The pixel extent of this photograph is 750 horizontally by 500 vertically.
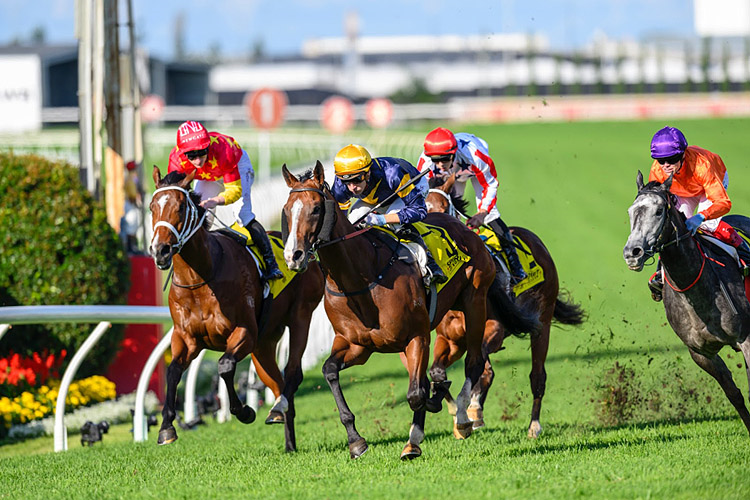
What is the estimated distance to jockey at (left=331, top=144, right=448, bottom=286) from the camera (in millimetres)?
5695

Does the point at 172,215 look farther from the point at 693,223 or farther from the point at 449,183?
the point at 693,223

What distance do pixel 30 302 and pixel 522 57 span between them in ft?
208

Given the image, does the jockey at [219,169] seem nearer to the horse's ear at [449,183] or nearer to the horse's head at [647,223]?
the horse's ear at [449,183]

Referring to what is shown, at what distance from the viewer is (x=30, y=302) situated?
834cm

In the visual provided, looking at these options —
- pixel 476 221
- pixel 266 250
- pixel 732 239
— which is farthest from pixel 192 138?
pixel 732 239

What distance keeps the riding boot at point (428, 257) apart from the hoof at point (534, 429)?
1.37 metres

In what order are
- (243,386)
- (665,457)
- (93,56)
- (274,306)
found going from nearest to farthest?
(665,457), (274,306), (243,386), (93,56)

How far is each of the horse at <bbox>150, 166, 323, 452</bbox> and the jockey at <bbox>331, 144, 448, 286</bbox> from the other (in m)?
0.88

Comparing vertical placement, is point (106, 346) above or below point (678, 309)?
below

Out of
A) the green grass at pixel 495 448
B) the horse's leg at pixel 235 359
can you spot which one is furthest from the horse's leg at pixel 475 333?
the horse's leg at pixel 235 359

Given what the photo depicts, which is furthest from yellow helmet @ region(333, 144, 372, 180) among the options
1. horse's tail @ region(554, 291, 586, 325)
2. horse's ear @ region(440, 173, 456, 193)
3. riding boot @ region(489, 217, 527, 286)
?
horse's tail @ region(554, 291, 586, 325)

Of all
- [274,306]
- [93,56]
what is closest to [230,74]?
[93,56]

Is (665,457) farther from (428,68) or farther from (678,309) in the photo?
(428,68)

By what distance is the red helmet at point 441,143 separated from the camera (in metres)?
6.69
